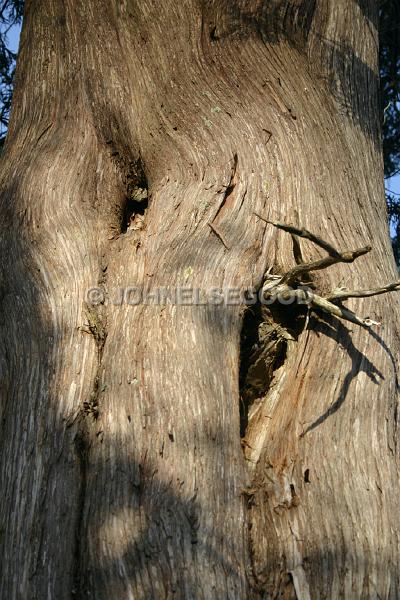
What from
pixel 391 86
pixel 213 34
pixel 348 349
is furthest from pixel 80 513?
pixel 391 86

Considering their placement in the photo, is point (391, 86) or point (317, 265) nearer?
point (317, 265)

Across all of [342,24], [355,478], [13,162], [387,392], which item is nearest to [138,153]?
[13,162]

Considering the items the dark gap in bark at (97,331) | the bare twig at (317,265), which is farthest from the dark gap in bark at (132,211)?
Answer: the bare twig at (317,265)

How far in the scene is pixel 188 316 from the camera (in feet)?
7.84

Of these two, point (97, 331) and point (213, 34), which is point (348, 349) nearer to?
point (97, 331)

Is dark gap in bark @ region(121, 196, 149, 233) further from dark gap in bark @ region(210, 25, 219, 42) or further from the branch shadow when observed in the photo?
the branch shadow

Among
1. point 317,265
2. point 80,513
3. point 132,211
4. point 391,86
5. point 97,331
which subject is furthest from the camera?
point 391,86

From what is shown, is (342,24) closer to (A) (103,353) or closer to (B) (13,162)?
(B) (13,162)

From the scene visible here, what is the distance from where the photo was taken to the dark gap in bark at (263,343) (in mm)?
2467

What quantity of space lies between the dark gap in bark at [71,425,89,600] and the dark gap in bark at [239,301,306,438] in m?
0.57

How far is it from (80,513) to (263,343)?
87cm

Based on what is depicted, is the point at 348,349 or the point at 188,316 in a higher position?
the point at 188,316

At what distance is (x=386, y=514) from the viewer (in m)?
2.15

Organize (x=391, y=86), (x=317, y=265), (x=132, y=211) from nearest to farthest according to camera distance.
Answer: (x=317, y=265)
(x=132, y=211)
(x=391, y=86)
